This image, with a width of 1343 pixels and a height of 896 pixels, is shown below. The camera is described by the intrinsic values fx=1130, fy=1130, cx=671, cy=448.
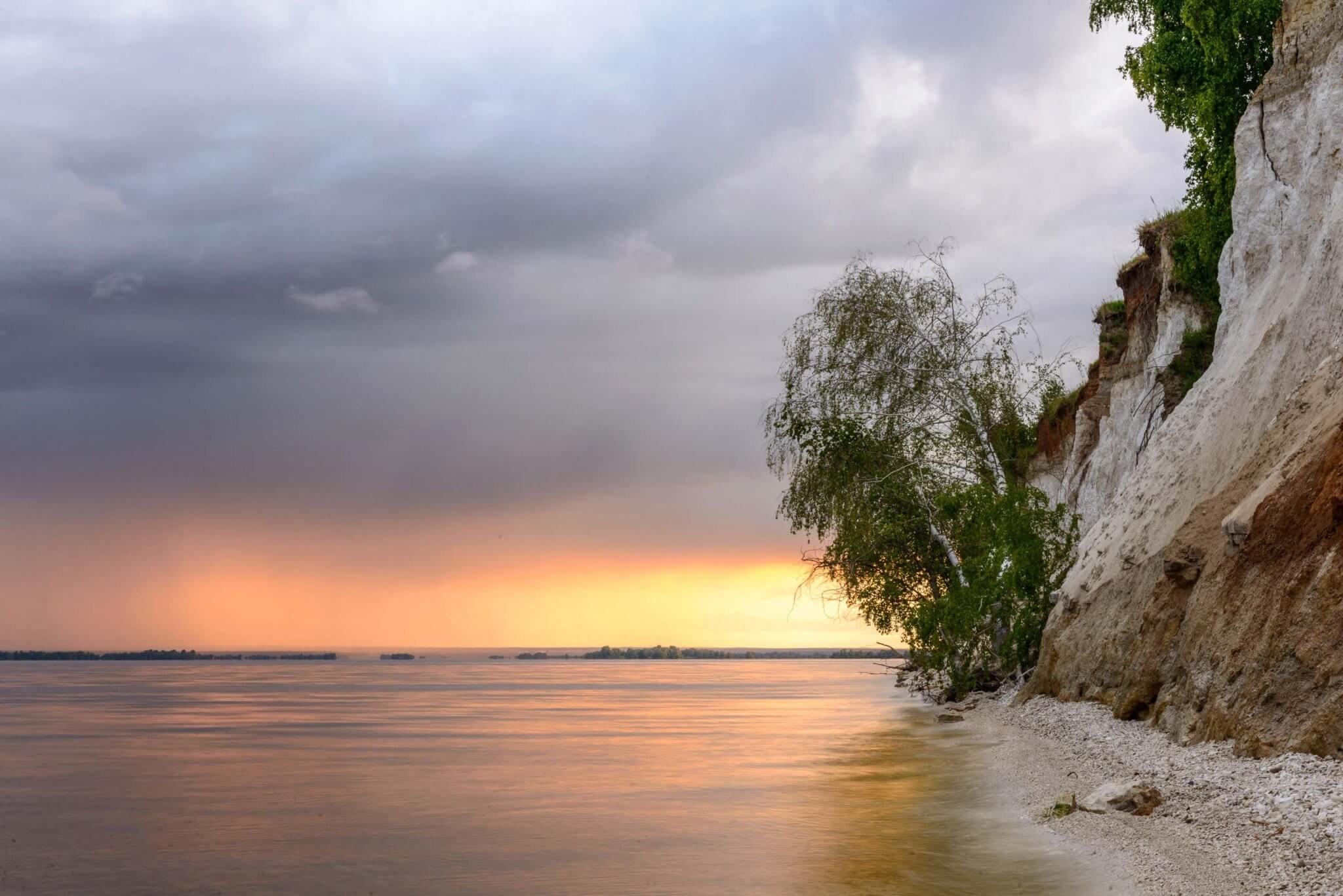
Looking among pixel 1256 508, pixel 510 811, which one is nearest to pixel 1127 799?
pixel 1256 508

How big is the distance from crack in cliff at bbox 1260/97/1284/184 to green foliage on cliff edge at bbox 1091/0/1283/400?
14.5 ft

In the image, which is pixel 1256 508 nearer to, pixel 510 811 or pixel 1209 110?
pixel 510 811

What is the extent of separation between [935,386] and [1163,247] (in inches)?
331

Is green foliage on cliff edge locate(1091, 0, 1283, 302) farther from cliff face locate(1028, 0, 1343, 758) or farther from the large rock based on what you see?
the large rock

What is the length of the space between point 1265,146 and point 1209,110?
5.86 m

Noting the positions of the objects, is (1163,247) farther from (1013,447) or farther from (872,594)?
(872,594)

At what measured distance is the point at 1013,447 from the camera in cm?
3638

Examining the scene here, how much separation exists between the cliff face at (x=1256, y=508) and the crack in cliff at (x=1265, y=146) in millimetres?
33

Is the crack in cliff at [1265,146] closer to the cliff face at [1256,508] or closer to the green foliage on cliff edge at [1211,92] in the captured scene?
the cliff face at [1256,508]

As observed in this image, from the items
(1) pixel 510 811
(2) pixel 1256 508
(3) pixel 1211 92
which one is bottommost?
(1) pixel 510 811

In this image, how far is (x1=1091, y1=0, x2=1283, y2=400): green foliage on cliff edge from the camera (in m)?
24.6

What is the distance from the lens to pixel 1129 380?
28.4 m

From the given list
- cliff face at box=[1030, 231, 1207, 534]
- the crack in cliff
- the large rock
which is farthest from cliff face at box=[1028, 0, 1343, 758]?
cliff face at box=[1030, 231, 1207, 534]

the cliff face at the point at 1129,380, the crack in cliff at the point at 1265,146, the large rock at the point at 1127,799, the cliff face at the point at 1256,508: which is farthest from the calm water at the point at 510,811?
the crack in cliff at the point at 1265,146
